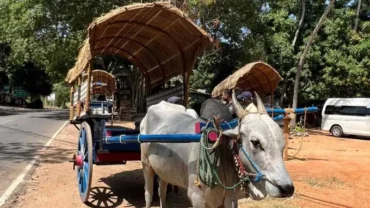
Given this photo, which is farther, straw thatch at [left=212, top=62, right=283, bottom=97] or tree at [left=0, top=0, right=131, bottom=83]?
tree at [left=0, top=0, right=131, bottom=83]

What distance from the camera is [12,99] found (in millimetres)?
46875

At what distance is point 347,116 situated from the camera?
22.2 m

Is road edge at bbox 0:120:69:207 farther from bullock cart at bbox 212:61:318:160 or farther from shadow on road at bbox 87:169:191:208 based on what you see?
bullock cart at bbox 212:61:318:160

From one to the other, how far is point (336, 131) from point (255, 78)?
801 cm

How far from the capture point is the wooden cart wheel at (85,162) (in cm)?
623

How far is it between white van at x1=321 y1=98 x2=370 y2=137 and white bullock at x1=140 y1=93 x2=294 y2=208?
18559 millimetres

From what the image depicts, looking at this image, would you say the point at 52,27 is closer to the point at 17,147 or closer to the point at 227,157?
the point at 17,147

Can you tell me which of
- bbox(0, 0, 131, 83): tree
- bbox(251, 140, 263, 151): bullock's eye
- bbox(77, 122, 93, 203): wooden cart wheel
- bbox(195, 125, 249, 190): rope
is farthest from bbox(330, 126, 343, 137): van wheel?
bbox(251, 140, 263, 151): bullock's eye

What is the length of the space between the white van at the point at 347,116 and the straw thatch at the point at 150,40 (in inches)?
625

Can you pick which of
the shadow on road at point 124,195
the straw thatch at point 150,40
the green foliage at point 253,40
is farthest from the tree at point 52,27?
the shadow on road at point 124,195

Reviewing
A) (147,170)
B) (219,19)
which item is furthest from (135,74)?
(147,170)

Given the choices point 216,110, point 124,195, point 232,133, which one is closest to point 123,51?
point 124,195

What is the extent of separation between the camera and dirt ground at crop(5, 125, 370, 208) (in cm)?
684

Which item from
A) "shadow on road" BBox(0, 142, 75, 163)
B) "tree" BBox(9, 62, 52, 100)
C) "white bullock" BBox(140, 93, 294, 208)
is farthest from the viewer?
"tree" BBox(9, 62, 52, 100)
